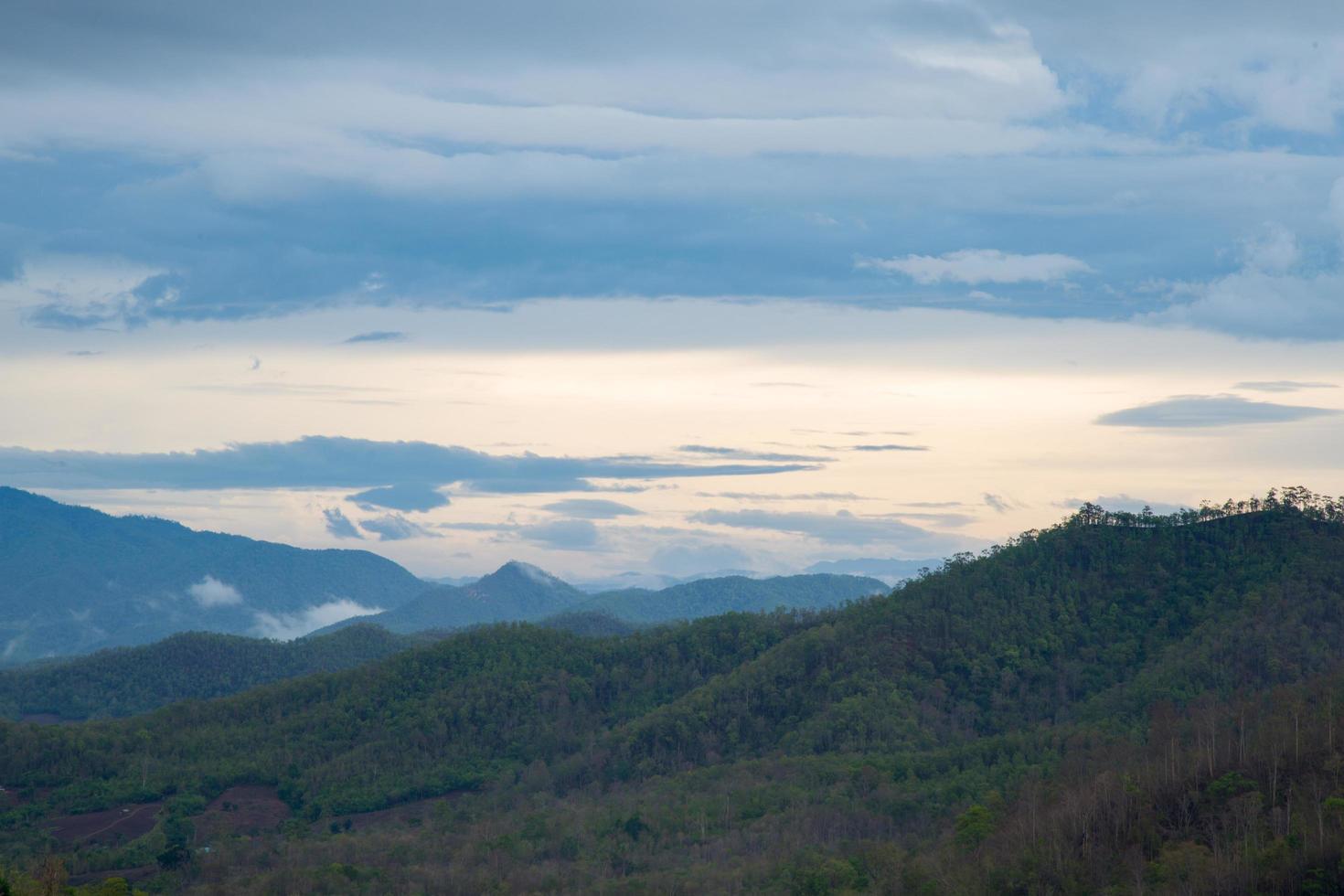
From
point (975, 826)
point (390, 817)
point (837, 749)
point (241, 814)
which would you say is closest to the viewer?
point (975, 826)

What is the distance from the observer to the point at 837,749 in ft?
440

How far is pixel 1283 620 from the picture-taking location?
131125 mm

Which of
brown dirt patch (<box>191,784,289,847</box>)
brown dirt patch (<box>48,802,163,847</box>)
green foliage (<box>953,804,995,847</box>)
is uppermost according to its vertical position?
green foliage (<box>953,804,995,847</box>)

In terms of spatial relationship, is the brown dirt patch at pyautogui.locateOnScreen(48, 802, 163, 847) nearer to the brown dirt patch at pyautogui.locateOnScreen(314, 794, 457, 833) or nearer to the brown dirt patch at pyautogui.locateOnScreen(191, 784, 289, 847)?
the brown dirt patch at pyautogui.locateOnScreen(191, 784, 289, 847)

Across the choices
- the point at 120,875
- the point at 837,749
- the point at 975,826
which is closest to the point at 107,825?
the point at 120,875

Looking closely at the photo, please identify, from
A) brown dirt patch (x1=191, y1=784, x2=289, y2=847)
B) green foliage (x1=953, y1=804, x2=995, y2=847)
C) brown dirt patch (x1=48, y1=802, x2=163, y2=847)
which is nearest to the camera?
green foliage (x1=953, y1=804, x2=995, y2=847)

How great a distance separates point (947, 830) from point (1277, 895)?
31.7 m

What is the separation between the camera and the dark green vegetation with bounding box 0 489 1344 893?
89250 mm

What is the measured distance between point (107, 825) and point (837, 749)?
7588 cm

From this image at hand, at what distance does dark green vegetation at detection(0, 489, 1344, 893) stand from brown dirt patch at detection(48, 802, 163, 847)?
1.43 meters

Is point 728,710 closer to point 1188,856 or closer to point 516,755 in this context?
point 516,755

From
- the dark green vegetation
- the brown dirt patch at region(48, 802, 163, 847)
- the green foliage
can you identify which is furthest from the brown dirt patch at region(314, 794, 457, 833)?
the green foliage

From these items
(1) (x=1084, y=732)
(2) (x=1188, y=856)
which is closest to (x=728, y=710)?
(1) (x=1084, y=732)

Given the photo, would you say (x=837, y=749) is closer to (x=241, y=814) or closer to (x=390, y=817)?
(x=390, y=817)
